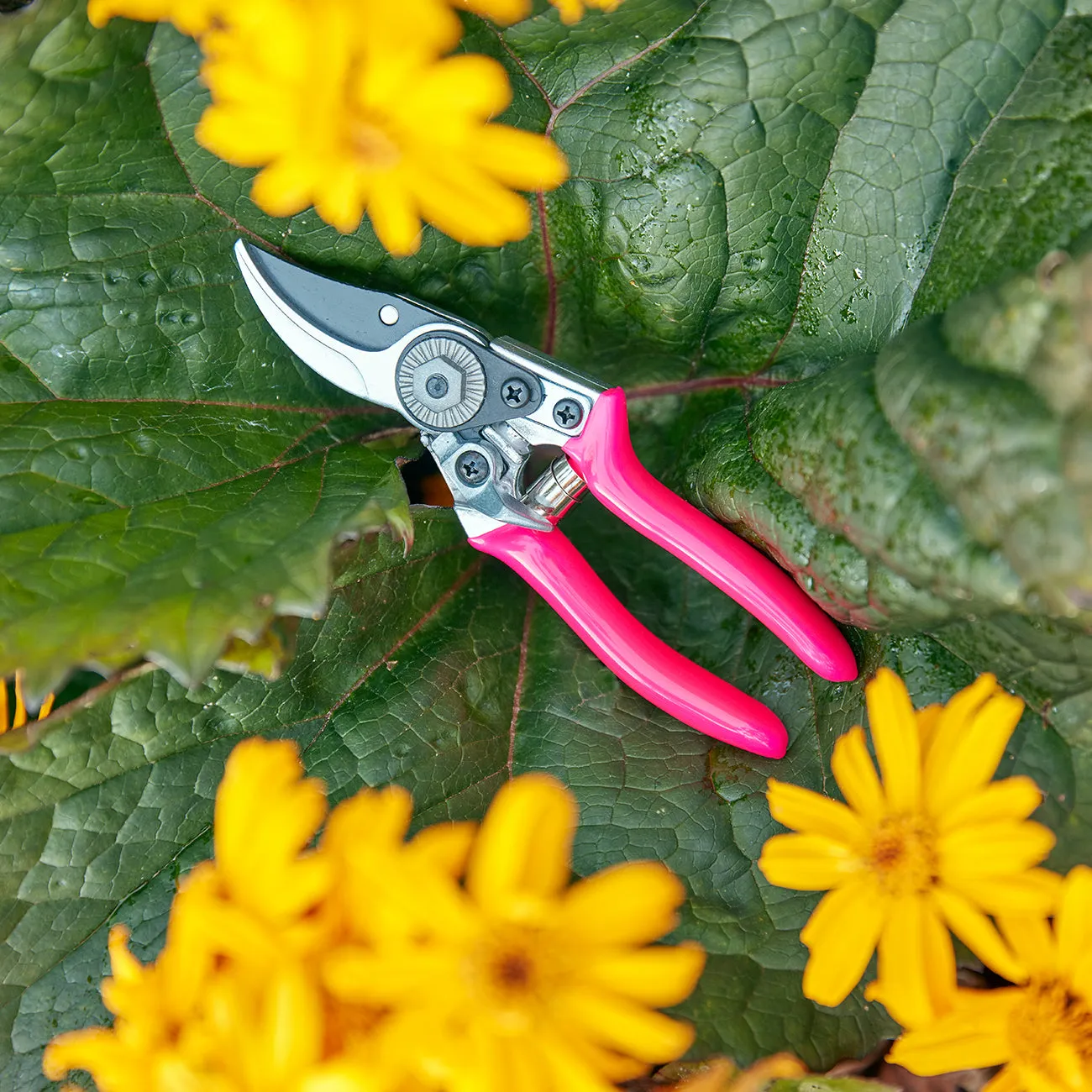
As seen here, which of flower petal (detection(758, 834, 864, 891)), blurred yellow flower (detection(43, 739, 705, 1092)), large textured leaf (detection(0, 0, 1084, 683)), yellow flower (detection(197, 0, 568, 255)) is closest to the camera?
blurred yellow flower (detection(43, 739, 705, 1092))

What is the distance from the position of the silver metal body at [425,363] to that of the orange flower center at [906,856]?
46 centimetres

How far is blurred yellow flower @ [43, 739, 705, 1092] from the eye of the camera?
719 mm

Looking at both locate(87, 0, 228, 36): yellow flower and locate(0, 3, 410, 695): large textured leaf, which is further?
locate(0, 3, 410, 695): large textured leaf

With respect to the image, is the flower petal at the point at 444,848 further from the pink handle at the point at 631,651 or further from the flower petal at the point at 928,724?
the flower petal at the point at 928,724

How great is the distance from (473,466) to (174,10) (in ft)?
1.64

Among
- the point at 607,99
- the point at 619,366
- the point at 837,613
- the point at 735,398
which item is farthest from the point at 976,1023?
the point at 607,99

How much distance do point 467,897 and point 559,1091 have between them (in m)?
0.15

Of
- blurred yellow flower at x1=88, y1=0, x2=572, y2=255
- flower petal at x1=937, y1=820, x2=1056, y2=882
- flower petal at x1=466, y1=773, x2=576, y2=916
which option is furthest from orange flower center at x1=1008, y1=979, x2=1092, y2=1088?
blurred yellow flower at x1=88, y1=0, x2=572, y2=255

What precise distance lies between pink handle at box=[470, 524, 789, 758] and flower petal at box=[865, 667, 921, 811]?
18 centimetres

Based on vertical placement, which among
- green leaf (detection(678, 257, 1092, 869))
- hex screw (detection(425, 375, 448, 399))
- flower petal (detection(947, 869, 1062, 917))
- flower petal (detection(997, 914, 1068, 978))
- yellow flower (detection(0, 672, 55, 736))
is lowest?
yellow flower (detection(0, 672, 55, 736))

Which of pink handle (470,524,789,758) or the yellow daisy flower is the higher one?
the yellow daisy flower

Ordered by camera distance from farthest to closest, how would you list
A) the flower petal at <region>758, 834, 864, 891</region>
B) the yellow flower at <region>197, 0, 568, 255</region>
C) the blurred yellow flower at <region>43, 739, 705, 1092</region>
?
the flower petal at <region>758, 834, 864, 891</region> → the yellow flower at <region>197, 0, 568, 255</region> → the blurred yellow flower at <region>43, 739, 705, 1092</region>

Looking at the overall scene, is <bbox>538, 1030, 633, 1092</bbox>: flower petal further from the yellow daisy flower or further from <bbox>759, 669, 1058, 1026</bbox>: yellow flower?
<bbox>759, 669, 1058, 1026</bbox>: yellow flower

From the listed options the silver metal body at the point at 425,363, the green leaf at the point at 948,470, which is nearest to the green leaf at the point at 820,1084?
the green leaf at the point at 948,470
